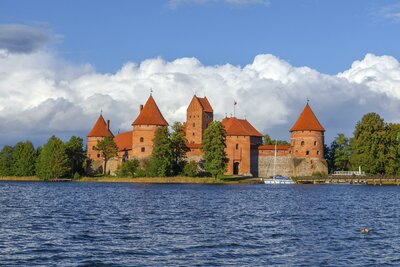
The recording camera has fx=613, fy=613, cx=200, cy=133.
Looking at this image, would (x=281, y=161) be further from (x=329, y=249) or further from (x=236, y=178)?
(x=329, y=249)

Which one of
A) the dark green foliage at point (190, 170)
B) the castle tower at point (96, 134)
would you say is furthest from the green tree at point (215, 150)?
the castle tower at point (96, 134)

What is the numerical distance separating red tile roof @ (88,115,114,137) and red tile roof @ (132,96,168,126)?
1413 centimetres

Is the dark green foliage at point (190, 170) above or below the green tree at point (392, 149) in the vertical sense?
below

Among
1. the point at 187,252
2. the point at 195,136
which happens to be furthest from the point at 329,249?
the point at 195,136

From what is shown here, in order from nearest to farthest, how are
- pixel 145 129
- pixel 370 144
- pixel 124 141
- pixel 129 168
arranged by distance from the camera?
pixel 370 144 < pixel 129 168 < pixel 145 129 < pixel 124 141

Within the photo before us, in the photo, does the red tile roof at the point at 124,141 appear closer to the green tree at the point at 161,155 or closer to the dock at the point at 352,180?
the green tree at the point at 161,155

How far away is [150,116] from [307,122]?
20.4 m

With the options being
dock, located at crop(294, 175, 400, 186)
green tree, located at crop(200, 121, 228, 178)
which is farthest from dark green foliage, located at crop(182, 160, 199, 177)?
dock, located at crop(294, 175, 400, 186)

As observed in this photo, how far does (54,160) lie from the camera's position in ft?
252

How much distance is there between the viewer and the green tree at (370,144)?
230ft

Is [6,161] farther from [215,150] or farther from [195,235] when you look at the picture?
[195,235]

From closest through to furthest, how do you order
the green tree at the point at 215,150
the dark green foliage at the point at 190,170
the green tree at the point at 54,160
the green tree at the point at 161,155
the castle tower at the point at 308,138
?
the green tree at the point at 215,150 < the green tree at the point at 161,155 < the dark green foliage at the point at 190,170 < the green tree at the point at 54,160 < the castle tower at the point at 308,138

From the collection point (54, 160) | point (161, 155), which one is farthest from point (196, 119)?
point (54, 160)

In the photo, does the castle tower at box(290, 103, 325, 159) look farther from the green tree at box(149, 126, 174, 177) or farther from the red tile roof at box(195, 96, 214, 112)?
the green tree at box(149, 126, 174, 177)
